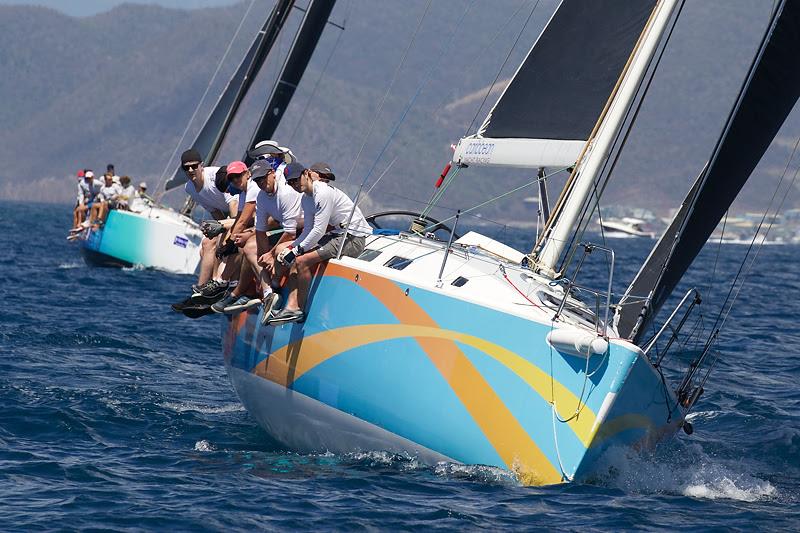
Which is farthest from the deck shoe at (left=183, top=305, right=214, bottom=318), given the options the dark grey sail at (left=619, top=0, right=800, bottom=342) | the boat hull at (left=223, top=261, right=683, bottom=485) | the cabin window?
the dark grey sail at (left=619, top=0, right=800, bottom=342)

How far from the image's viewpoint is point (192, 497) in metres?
7.24

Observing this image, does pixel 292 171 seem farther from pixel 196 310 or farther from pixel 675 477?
pixel 675 477

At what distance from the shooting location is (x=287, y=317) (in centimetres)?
861

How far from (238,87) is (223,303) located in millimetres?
12898

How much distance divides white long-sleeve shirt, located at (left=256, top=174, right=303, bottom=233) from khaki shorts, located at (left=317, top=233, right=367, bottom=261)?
0.25 m

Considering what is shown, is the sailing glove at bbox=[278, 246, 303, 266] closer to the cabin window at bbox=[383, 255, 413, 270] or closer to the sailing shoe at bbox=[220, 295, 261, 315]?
the sailing shoe at bbox=[220, 295, 261, 315]

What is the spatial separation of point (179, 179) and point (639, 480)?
1655cm

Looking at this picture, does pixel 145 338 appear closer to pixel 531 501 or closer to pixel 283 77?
pixel 283 77

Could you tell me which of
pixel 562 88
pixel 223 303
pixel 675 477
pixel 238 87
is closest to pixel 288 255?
pixel 223 303

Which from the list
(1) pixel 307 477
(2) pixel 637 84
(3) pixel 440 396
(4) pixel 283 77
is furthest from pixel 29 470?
(4) pixel 283 77

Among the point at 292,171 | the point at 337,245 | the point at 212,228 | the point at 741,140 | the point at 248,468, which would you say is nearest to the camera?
the point at 741,140

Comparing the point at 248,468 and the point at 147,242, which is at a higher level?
the point at 147,242

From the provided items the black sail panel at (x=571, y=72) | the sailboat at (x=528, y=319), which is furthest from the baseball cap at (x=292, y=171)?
the black sail panel at (x=571, y=72)

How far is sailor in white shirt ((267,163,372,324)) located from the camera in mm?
8547
